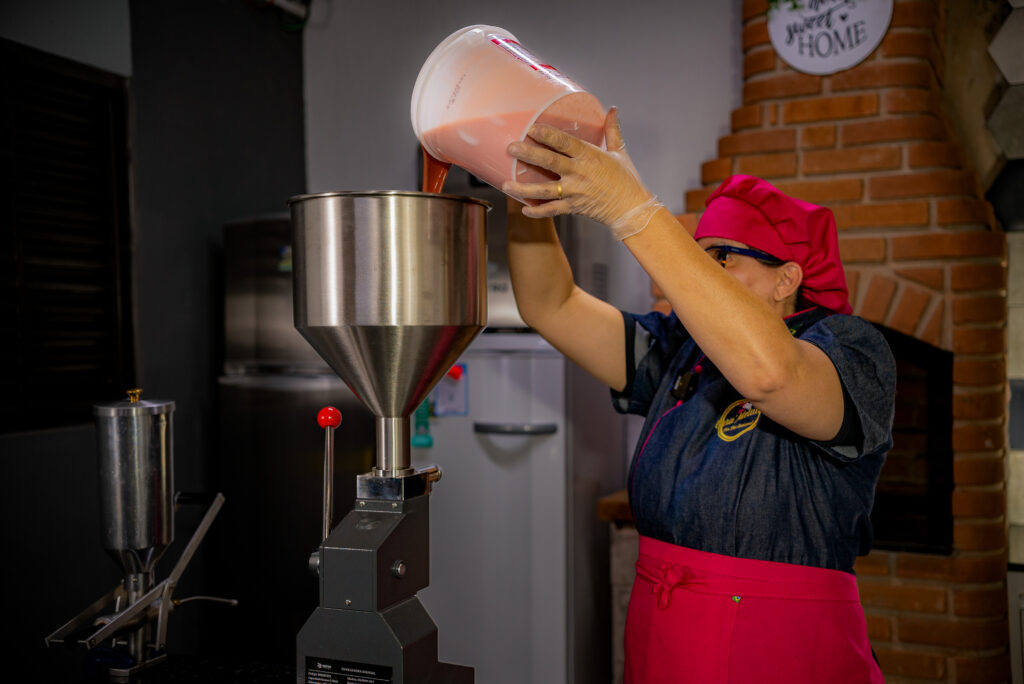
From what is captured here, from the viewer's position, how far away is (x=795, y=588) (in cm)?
127

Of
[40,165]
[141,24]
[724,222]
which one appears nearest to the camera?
[724,222]

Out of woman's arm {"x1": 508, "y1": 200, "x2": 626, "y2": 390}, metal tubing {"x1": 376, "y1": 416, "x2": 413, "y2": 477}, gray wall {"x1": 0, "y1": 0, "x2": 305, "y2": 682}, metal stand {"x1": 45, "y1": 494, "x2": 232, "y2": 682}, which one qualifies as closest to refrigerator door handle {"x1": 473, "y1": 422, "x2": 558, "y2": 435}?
woman's arm {"x1": 508, "y1": 200, "x2": 626, "y2": 390}

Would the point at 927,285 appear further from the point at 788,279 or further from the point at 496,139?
the point at 496,139

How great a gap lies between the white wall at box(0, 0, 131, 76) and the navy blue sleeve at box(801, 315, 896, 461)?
2.33 m

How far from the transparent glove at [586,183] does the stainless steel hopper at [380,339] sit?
98 mm

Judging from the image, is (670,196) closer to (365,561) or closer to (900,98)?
(900,98)

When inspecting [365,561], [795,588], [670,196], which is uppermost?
[670,196]

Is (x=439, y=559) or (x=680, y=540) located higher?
(x=680, y=540)

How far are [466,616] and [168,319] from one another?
1.41 metres

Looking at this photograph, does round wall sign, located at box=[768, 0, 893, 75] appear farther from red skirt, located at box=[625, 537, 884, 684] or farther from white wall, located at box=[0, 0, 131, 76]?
white wall, located at box=[0, 0, 131, 76]

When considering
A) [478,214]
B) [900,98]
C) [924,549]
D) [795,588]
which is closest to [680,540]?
[795,588]

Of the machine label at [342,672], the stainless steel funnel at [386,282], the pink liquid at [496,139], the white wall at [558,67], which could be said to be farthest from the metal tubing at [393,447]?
the white wall at [558,67]

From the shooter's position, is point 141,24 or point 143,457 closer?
point 143,457

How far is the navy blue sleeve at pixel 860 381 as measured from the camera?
1131 millimetres
